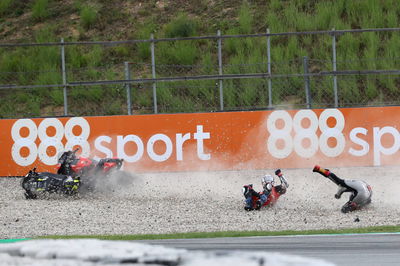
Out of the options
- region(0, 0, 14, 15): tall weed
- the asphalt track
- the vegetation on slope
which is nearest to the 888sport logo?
the vegetation on slope

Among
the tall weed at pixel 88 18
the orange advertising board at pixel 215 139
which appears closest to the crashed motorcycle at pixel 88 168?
the orange advertising board at pixel 215 139

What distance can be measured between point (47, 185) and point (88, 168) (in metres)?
0.97

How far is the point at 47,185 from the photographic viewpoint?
1590 cm

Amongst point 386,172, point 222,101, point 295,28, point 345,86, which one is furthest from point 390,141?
point 295,28

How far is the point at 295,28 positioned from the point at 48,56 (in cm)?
740

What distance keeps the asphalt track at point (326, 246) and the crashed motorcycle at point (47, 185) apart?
17.4 ft

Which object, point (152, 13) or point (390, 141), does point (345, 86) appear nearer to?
point (390, 141)

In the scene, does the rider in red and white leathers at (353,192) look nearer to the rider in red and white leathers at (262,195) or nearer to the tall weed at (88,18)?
the rider in red and white leathers at (262,195)

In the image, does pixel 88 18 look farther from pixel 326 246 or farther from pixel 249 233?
pixel 326 246

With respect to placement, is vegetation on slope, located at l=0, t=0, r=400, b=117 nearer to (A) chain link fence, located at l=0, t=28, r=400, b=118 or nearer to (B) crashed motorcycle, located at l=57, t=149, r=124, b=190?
(A) chain link fence, located at l=0, t=28, r=400, b=118

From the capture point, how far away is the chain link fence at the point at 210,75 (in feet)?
63.5

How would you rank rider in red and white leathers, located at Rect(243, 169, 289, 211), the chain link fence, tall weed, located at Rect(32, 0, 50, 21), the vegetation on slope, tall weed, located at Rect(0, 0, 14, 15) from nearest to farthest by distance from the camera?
rider in red and white leathers, located at Rect(243, 169, 289, 211), the chain link fence, the vegetation on slope, tall weed, located at Rect(32, 0, 50, 21), tall weed, located at Rect(0, 0, 14, 15)

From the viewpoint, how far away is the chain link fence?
19.3 metres

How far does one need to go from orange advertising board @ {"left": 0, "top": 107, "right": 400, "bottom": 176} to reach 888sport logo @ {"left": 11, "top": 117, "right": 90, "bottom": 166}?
23 millimetres
